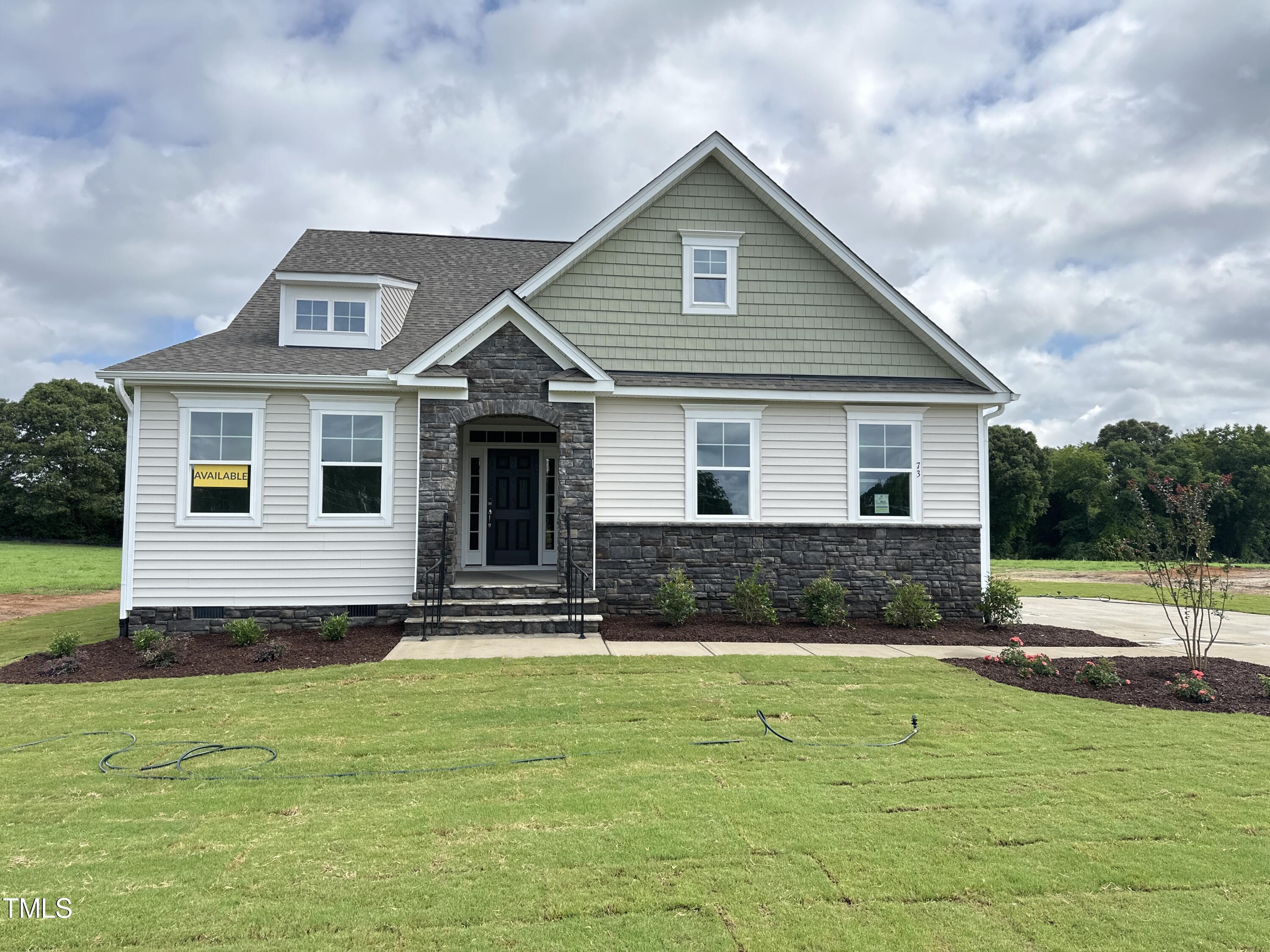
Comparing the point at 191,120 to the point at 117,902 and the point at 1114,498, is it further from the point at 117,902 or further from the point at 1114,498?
the point at 1114,498

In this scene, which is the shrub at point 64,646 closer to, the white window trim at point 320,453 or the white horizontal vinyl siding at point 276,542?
the white horizontal vinyl siding at point 276,542

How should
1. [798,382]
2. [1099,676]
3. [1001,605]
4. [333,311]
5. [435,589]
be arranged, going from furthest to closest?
[333,311]
[798,382]
[1001,605]
[435,589]
[1099,676]

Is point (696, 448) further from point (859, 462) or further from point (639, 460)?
point (859, 462)

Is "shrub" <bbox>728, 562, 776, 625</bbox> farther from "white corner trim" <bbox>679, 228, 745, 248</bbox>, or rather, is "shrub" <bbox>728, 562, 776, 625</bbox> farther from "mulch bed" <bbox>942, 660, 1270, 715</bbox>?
"white corner trim" <bbox>679, 228, 745, 248</bbox>

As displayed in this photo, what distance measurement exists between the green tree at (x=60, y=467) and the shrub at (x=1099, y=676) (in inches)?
1834

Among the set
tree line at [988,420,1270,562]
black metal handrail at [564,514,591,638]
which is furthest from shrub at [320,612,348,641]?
tree line at [988,420,1270,562]

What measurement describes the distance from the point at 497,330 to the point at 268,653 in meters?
5.66

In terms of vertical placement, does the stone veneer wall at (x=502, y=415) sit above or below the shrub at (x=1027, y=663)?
above

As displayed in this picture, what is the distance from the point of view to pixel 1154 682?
327 inches

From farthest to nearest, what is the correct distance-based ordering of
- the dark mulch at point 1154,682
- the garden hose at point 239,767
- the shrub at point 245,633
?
the shrub at point 245,633 < the dark mulch at point 1154,682 < the garden hose at point 239,767

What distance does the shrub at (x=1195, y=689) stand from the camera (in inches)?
299

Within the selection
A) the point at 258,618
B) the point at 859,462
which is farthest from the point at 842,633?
the point at 258,618

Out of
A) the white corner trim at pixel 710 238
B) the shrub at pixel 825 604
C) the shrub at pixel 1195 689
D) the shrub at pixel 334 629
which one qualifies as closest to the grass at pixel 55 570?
the shrub at pixel 334 629

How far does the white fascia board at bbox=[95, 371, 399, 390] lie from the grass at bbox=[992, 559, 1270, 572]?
79.8ft
